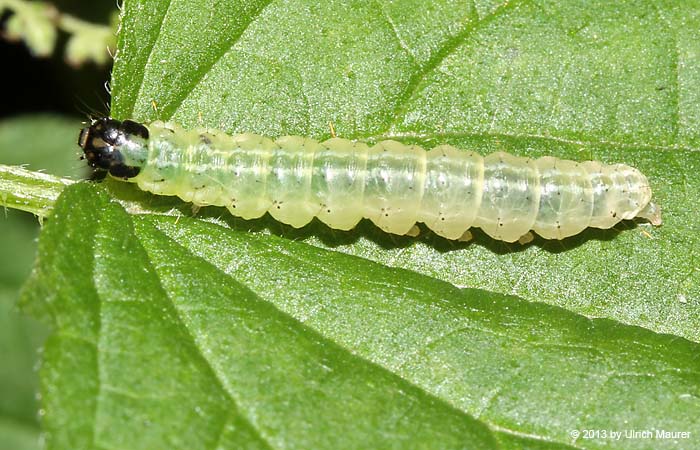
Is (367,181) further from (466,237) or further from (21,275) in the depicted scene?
(21,275)

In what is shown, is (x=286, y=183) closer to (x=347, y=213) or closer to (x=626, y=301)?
(x=347, y=213)

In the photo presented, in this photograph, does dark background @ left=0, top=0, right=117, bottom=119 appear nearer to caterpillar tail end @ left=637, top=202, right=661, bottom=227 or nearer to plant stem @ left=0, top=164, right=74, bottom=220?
plant stem @ left=0, top=164, right=74, bottom=220

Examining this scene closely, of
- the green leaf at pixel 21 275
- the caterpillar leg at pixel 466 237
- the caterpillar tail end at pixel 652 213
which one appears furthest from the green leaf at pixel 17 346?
A: the caterpillar tail end at pixel 652 213

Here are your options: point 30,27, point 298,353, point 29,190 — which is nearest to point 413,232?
point 298,353

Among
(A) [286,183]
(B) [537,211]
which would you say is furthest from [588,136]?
(A) [286,183]

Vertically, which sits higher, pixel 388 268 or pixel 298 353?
pixel 388 268

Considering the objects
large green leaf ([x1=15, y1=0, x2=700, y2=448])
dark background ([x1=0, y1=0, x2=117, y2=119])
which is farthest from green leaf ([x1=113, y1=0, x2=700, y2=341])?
dark background ([x1=0, y1=0, x2=117, y2=119])
